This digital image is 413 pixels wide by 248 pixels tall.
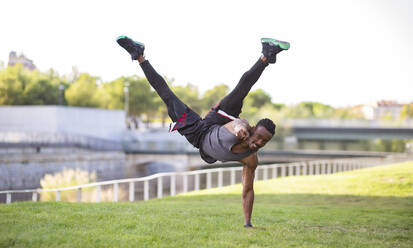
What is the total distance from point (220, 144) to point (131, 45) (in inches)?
107

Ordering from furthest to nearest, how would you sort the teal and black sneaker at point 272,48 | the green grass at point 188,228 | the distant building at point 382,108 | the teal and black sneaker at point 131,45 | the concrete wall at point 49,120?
the distant building at point 382,108 → the concrete wall at point 49,120 → the teal and black sneaker at point 131,45 → the teal and black sneaker at point 272,48 → the green grass at point 188,228

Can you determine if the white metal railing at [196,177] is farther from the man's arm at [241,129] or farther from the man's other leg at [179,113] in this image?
the man's arm at [241,129]

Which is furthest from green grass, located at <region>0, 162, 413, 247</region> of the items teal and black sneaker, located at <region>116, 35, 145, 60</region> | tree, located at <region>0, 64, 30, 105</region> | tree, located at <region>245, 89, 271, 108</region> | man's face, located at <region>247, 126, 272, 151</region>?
tree, located at <region>245, 89, 271, 108</region>

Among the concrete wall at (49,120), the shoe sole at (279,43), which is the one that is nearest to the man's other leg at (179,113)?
the shoe sole at (279,43)

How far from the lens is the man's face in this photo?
6793 mm

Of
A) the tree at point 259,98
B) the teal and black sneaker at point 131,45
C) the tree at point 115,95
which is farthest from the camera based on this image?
the tree at point 259,98

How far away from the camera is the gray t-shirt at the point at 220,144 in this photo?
6.95m

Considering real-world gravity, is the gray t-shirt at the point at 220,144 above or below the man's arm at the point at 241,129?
below

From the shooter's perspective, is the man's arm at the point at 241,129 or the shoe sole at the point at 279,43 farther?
the shoe sole at the point at 279,43

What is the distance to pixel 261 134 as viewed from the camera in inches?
268

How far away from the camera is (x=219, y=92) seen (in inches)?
3893

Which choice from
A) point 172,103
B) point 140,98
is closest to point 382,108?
point 140,98

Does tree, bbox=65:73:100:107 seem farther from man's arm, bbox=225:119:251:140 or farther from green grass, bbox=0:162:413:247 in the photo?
man's arm, bbox=225:119:251:140

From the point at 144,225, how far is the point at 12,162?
Result: 36924 mm
